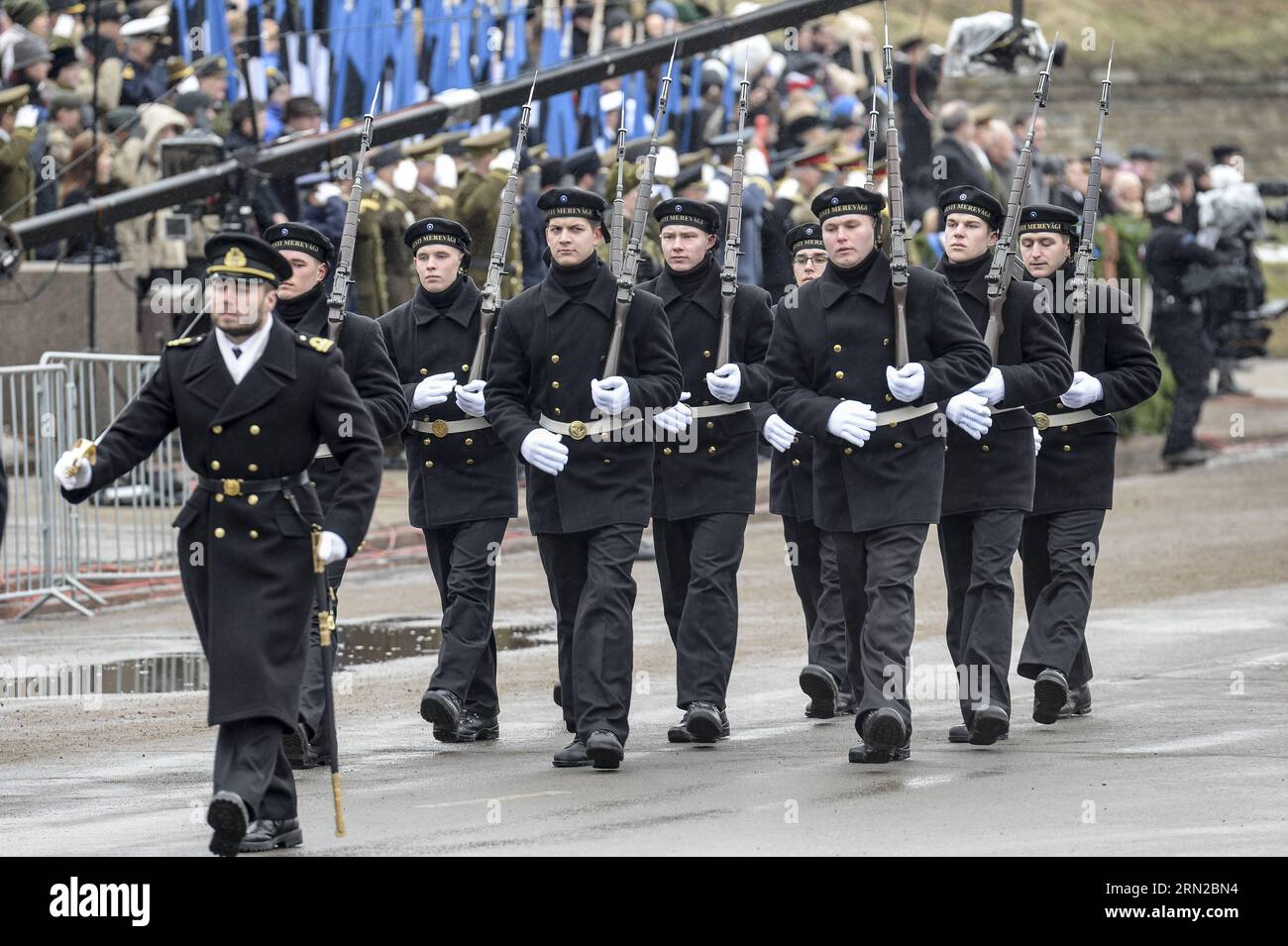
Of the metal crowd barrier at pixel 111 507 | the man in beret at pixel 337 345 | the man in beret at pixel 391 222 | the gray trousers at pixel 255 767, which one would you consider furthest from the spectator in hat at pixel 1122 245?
the gray trousers at pixel 255 767

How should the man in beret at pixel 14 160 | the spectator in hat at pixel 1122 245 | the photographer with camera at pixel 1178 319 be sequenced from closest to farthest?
the man in beret at pixel 14 160 < the photographer with camera at pixel 1178 319 < the spectator in hat at pixel 1122 245

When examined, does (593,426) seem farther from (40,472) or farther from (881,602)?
(40,472)

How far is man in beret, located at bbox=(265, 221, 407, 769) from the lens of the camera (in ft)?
30.7

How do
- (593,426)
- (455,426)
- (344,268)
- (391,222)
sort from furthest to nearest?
(391,222) → (455,426) → (344,268) → (593,426)

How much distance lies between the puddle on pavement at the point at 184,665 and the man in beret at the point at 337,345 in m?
1.84

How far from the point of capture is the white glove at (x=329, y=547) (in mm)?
7629

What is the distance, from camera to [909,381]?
9281mm

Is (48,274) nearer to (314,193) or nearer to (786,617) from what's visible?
(314,193)

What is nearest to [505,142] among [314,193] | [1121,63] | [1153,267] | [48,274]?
[314,193]

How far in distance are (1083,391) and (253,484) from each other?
3.92 meters

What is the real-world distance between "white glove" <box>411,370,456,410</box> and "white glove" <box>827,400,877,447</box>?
5.22 feet

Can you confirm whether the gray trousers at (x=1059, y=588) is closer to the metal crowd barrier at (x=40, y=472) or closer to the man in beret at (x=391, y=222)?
the metal crowd barrier at (x=40, y=472)

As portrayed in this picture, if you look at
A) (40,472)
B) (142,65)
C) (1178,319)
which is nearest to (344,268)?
(40,472)

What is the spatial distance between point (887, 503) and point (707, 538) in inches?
40.0
